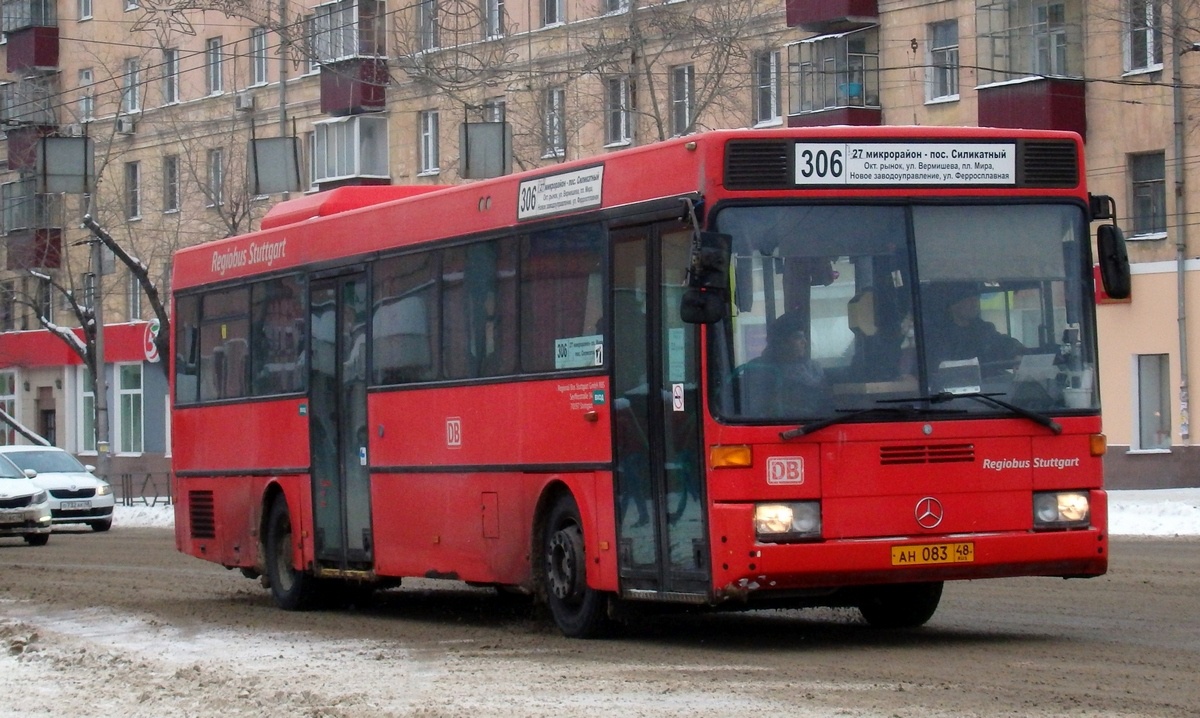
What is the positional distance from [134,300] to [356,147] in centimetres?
1287

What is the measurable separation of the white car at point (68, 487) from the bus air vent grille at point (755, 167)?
2667cm

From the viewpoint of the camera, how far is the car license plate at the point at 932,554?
12.0 m

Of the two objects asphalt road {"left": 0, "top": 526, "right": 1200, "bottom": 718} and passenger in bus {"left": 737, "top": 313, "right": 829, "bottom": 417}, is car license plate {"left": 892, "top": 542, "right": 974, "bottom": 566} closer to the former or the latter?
asphalt road {"left": 0, "top": 526, "right": 1200, "bottom": 718}

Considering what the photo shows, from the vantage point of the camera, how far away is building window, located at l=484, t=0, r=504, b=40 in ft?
126

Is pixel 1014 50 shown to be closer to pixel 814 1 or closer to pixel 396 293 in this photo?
pixel 814 1

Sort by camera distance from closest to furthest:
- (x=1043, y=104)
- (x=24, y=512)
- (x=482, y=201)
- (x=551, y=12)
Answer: (x=482, y=201), (x=24, y=512), (x=1043, y=104), (x=551, y=12)

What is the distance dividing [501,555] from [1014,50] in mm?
25072

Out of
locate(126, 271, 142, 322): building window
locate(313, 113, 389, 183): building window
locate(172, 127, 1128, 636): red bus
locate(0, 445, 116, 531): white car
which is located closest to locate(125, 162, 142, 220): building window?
locate(126, 271, 142, 322): building window

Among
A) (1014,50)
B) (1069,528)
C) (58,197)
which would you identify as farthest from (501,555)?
(58,197)

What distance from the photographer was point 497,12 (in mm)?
44375

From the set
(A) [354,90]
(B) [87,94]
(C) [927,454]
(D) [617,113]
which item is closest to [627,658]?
(C) [927,454]

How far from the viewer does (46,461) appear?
127ft

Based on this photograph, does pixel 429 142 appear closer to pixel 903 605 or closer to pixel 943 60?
pixel 943 60

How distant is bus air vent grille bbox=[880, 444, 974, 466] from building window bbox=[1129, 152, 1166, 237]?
2505 cm
